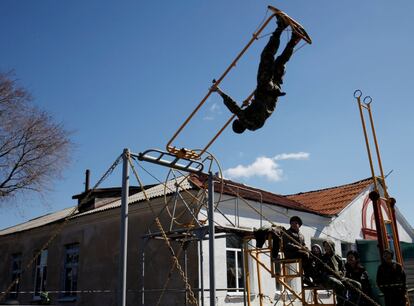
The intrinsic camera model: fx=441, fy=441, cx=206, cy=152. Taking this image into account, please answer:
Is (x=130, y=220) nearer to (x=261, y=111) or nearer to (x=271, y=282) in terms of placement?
(x=271, y=282)

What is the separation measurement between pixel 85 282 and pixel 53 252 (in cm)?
286

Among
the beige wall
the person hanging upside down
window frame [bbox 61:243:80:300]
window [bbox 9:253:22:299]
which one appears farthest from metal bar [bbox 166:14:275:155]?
window [bbox 9:253:22:299]

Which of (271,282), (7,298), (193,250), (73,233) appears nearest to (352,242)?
(271,282)

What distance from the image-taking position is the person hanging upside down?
7.27 metres

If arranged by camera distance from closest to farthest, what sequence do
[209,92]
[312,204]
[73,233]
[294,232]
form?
[209,92] < [294,232] < [73,233] < [312,204]

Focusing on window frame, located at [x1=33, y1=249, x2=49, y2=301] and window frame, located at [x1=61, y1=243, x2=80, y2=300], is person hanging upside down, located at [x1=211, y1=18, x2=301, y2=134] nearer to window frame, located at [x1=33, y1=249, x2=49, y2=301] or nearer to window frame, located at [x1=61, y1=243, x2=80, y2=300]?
window frame, located at [x1=61, y1=243, x2=80, y2=300]

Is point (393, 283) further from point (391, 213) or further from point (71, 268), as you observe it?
point (71, 268)

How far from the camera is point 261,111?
7562mm

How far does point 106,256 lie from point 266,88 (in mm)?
9820

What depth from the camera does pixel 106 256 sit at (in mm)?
14906

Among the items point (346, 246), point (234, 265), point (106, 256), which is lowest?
point (234, 265)

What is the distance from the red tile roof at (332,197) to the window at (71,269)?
945 cm

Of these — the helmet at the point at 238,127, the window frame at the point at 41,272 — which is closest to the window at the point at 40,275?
the window frame at the point at 41,272

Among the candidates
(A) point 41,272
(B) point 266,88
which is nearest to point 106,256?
(A) point 41,272
